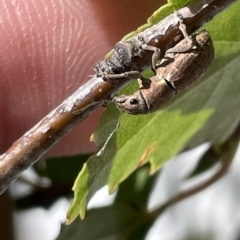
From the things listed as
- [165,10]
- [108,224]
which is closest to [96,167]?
[165,10]

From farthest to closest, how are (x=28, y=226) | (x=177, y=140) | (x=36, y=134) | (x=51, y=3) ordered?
1. (x=28, y=226)
2. (x=51, y=3)
3. (x=177, y=140)
4. (x=36, y=134)

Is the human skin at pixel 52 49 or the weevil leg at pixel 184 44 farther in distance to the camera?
the human skin at pixel 52 49

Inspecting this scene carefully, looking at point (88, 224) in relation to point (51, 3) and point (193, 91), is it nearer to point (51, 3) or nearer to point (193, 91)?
point (193, 91)

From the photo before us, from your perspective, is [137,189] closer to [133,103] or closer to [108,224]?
[108,224]

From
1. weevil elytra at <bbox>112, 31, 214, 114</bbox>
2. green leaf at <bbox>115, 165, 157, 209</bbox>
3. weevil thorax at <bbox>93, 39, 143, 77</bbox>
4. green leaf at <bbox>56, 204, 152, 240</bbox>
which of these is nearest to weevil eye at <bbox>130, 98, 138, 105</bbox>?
weevil elytra at <bbox>112, 31, 214, 114</bbox>

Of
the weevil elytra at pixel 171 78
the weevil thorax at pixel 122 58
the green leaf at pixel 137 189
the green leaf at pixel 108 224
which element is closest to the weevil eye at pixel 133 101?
the weevil elytra at pixel 171 78

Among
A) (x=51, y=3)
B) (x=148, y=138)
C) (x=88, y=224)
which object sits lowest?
(x=88, y=224)

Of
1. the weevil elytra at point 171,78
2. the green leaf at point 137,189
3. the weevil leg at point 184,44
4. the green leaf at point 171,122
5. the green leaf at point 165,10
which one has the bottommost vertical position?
the green leaf at point 137,189

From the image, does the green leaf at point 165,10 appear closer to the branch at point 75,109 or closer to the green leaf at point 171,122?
the branch at point 75,109

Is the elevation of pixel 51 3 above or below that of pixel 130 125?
above

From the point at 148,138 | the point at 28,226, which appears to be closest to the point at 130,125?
the point at 148,138
